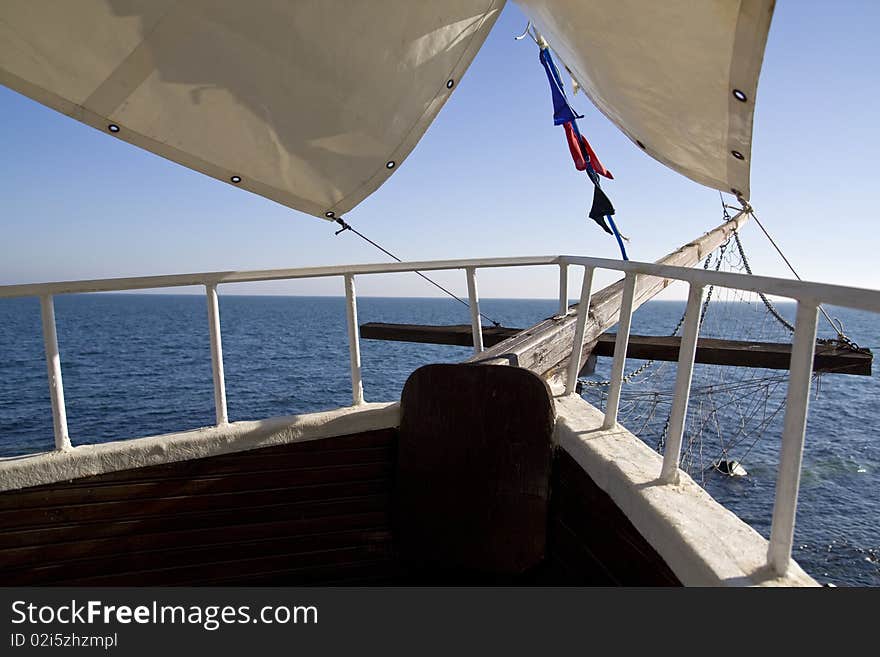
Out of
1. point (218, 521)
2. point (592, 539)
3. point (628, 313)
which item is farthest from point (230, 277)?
point (592, 539)

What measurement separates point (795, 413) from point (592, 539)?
1.16 metres

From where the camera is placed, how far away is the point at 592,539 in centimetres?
230

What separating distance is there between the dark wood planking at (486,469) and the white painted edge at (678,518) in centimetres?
25

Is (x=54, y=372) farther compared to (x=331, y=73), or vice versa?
(x=331, y=73)

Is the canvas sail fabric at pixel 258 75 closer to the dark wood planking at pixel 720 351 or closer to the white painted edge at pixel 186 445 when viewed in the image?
the white painted edge at pixel 186 445

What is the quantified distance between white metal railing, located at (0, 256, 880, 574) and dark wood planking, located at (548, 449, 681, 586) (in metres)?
0.26

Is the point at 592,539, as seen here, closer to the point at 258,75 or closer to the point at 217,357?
the point at 217,357

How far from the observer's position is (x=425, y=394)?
275 centimetres

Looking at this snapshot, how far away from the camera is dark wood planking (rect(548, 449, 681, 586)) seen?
1.94 m

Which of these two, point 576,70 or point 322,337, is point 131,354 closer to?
point 322,337

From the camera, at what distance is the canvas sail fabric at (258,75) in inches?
103

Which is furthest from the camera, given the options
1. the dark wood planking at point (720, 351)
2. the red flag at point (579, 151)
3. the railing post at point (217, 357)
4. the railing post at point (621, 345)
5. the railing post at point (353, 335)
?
the dark wood planking at point (720, 351)

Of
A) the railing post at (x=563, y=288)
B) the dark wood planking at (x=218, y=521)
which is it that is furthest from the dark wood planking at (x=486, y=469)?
the railing post at (x=563, y=288)
